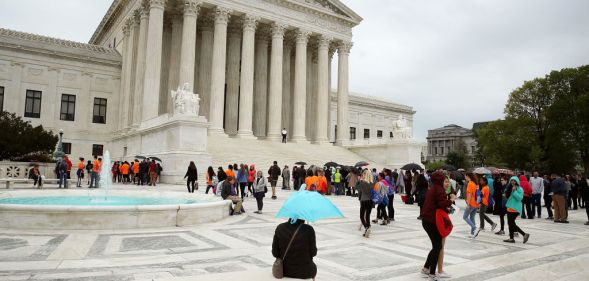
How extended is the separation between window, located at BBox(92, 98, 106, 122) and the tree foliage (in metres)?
45.2

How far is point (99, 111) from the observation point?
4344 centimetres

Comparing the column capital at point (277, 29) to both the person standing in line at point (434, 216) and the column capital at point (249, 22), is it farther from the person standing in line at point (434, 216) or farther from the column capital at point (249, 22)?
the person standing in line at point (434, 216)

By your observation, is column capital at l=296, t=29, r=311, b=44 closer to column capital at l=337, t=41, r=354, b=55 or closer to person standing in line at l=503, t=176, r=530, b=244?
column capital at l=337, t=41, r=354, b=55

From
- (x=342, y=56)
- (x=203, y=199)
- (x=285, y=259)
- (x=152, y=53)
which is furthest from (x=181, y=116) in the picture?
(x=342, y=56)

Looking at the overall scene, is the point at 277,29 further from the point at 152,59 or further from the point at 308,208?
the point at 308,208

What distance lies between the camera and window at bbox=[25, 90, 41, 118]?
4003 cm

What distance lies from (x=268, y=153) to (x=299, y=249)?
29.9 meters

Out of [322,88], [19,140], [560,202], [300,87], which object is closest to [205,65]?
[300,87]

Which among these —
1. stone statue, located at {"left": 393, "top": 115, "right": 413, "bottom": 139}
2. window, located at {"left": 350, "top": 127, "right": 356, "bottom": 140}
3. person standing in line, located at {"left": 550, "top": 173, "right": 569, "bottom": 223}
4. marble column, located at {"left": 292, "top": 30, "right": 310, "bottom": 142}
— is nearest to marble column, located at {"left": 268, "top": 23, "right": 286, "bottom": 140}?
marble column, located at {"left": 292, "top": 30, "right": 310, "bottom": 142}

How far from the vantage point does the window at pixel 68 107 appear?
137 feet

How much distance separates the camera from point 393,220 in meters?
13.5

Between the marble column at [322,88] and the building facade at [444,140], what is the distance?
244 feet

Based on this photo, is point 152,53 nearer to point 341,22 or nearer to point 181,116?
point 181,116

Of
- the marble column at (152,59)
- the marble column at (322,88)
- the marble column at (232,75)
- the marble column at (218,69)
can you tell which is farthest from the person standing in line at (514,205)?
the marble column at (232,75)
